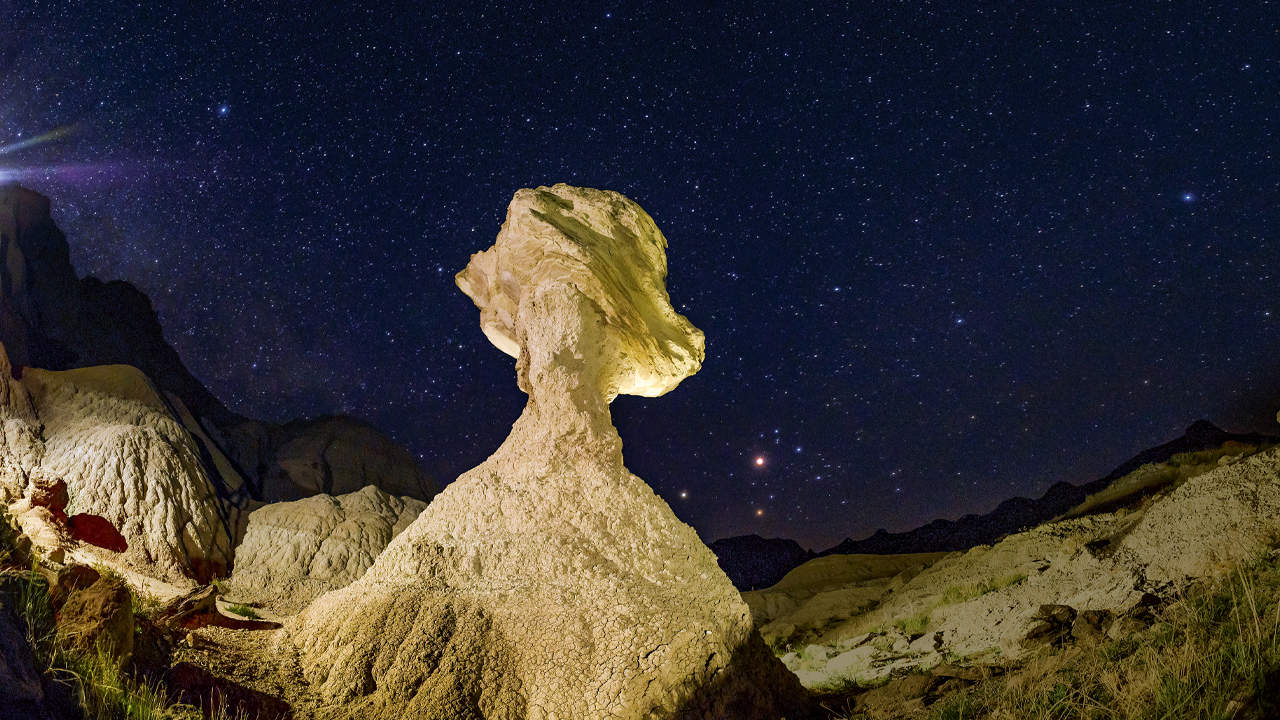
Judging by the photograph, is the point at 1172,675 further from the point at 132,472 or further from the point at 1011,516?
the point at 1011,516

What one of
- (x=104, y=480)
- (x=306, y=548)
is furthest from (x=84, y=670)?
(x=306, y=548)

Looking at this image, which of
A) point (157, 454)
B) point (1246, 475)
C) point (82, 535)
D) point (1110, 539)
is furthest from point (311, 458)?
point (1246, 475)

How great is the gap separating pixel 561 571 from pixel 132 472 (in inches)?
319

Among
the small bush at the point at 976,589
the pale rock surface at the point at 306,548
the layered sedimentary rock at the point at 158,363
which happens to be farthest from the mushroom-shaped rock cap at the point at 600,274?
the layered sedimentary rock at the point at 158,363

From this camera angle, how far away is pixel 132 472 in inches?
370

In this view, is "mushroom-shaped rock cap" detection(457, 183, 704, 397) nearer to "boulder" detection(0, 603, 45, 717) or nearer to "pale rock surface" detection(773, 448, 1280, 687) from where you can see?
"pale rock surface" detection(773, 448, 1280, 687)

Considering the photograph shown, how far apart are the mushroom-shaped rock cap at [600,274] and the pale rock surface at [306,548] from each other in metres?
5.77

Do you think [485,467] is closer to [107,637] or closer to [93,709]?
[107,637]

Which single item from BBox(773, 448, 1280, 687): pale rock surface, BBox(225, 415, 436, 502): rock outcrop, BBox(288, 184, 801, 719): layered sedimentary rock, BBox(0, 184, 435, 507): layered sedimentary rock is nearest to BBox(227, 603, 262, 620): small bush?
BBox(288, 184, 801, 719): layered sedimentary rock

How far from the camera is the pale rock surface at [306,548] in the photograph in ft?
33.8

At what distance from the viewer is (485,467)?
6.30m

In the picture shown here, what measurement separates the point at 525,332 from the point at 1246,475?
26.3 feet

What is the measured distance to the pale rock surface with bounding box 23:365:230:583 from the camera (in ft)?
29.6

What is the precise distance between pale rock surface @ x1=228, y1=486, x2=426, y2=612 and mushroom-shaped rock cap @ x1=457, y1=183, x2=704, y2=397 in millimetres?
5775
